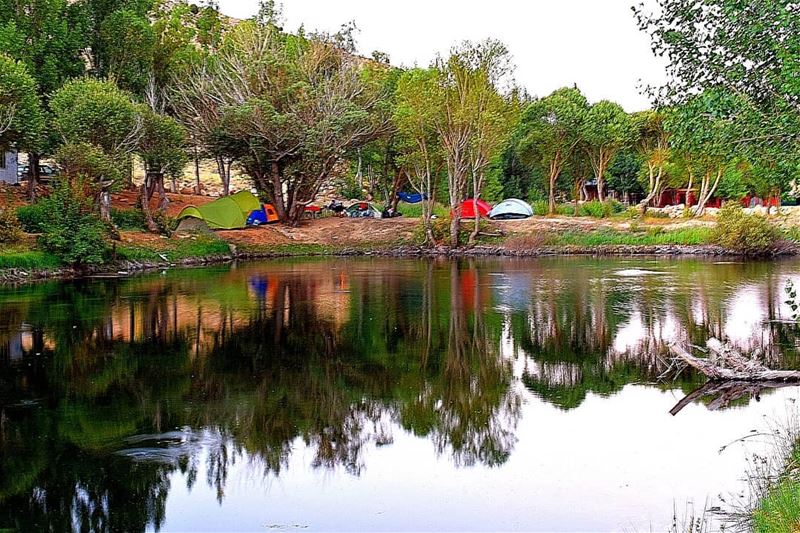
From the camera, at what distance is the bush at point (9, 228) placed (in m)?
29.5

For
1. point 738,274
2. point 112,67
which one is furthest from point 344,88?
point 738,274

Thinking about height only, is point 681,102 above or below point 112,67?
below

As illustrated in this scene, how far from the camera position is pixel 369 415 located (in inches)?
442

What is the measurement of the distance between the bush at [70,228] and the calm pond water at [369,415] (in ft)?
28.5

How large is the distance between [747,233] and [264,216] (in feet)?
88.0

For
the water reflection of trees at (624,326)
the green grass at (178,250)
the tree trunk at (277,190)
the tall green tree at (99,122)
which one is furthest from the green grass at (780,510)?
the tree trunk at (277,190)

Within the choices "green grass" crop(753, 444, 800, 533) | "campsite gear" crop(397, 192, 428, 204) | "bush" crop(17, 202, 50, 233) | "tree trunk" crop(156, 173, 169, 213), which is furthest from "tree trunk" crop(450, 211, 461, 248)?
"green grass" crop(753, 444, 800, 533)

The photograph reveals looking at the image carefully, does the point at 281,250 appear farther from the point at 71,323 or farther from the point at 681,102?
the point at 681,102

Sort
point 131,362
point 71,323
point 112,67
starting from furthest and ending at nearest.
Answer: point 112,67, point 71,323, point 131,362

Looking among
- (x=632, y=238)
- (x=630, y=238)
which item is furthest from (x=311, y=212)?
(x=632, y=238)

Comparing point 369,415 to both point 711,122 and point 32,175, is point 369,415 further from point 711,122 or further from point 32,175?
point 32,175

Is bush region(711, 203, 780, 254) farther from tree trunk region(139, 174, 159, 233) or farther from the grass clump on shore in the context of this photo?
tree trunk region(139, 174, 159, 233)

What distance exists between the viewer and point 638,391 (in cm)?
1250

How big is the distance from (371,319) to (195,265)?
19820mm
